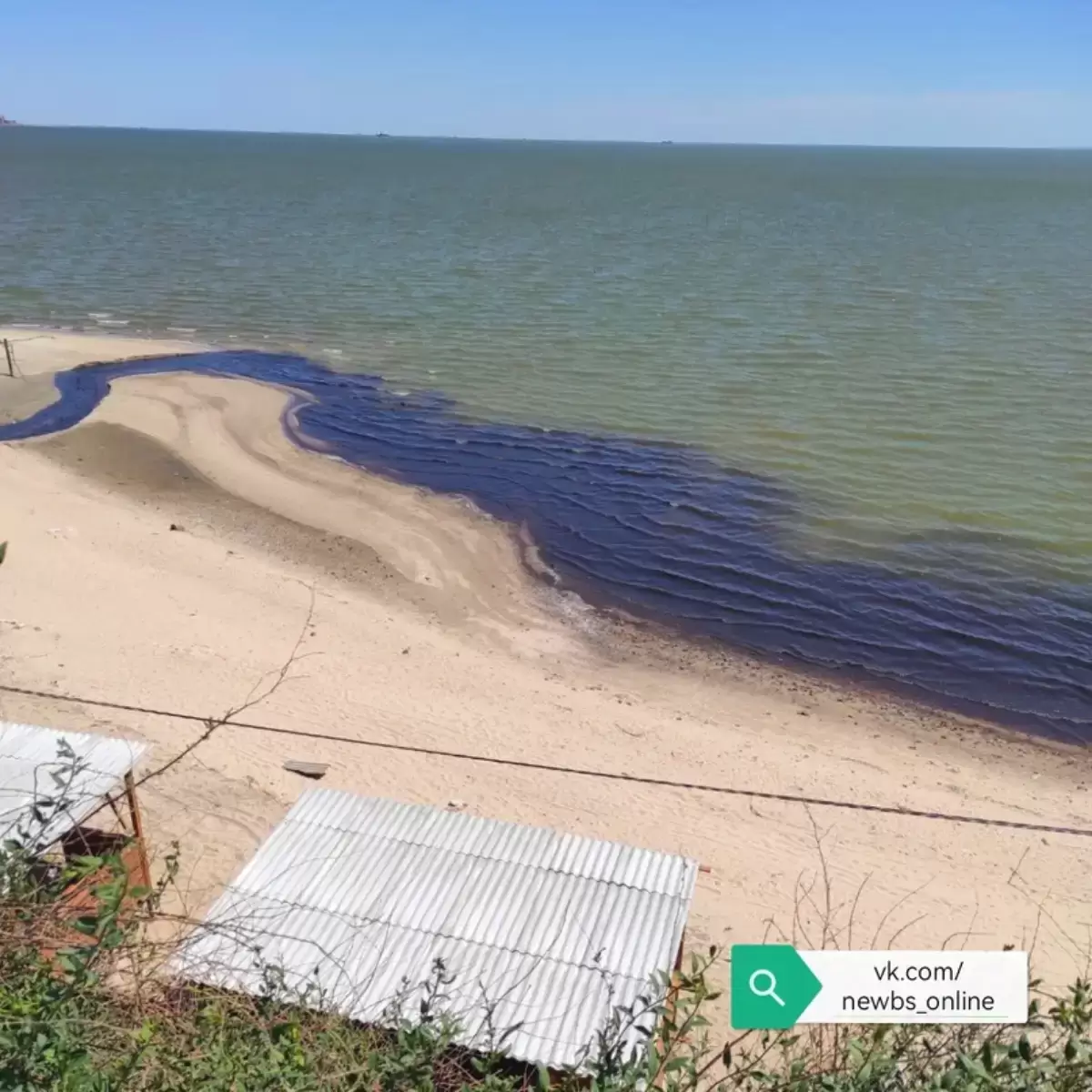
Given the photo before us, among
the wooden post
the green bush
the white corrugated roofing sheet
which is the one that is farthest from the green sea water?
the green bush

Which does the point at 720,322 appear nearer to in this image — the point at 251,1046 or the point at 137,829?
the point at 137,829

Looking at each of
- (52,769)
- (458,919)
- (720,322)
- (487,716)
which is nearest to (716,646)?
(487,716)

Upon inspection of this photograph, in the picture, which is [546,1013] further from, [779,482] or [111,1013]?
[779,482]

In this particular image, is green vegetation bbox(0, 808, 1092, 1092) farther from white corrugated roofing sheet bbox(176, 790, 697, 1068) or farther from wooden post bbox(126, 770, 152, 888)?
wooden post bbox(126, 770, 152, 888)

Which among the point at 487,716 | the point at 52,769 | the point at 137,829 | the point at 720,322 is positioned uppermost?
A: the point at 720,322

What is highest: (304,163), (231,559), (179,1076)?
(304,163)

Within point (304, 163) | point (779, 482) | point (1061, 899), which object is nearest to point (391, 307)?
Result: point (779, 482)
